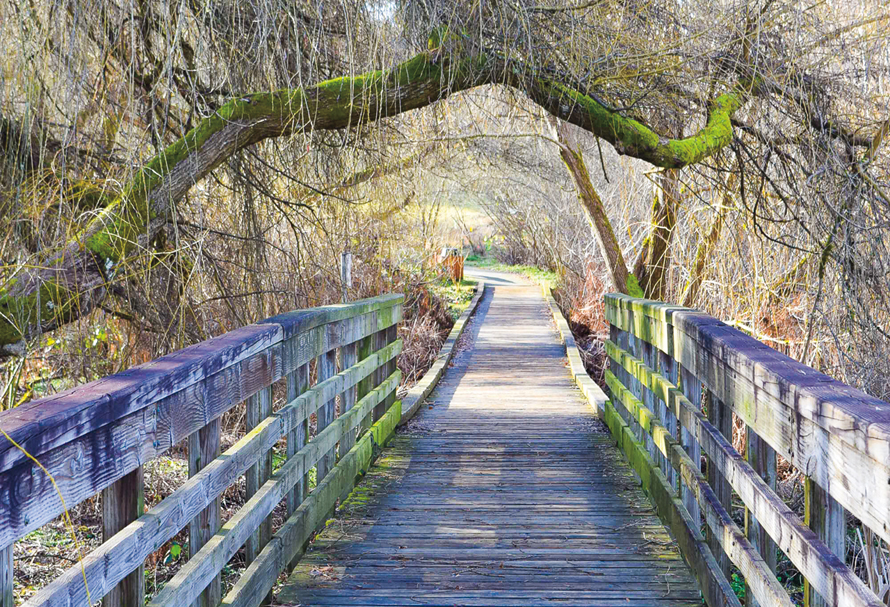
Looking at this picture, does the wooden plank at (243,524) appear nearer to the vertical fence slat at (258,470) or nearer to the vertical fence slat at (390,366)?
the vertical fence slat at (258,470)

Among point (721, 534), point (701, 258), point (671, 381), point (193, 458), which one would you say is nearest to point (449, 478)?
point (671, 381)

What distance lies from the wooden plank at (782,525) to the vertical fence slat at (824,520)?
0.03m

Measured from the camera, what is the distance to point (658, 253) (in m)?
12.8

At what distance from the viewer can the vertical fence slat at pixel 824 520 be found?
7.16 ft

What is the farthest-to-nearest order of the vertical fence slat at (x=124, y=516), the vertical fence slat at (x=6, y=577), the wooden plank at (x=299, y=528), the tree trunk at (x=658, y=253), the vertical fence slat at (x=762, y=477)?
1. the tree trunk at (x=658, y=253)
2. the wooden plank at (x=299, y=528)
3. the vertical fence slat at (x=762, y=477)
4. the vertical fence slat at (x=124, y=516)
5. the vertical fence slat at (x=6, y=577)

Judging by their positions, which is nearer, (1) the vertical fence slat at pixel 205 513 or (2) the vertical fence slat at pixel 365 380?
(1) the vertical fence slat at pixel 205 513

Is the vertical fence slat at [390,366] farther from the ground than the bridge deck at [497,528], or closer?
farther from the ground

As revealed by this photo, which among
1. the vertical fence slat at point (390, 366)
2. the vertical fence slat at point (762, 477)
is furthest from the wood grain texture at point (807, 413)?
the vertical fence slat at point (390, 366)

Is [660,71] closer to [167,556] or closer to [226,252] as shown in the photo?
[226,252]

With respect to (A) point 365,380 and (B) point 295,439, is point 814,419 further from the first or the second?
(A) point 365,380

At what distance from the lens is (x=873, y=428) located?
1.78m

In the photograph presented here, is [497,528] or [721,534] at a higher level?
[721,534]

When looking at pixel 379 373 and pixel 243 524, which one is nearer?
pixel 243 524

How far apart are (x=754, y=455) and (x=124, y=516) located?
6.96ft
